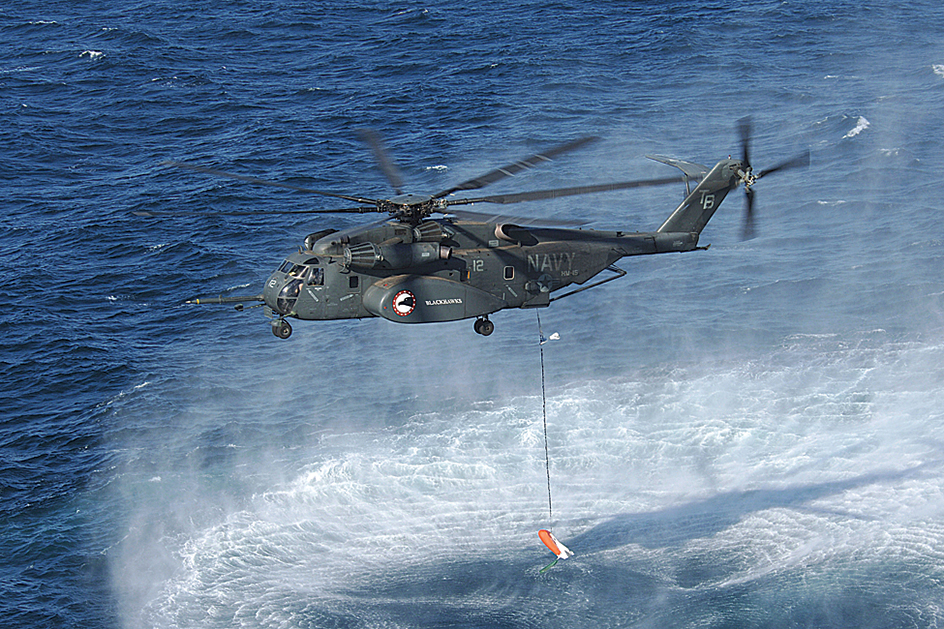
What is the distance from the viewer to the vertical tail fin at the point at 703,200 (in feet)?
153

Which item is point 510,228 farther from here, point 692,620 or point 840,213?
point 840,213

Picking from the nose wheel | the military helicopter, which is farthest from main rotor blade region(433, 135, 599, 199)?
the nose wheel

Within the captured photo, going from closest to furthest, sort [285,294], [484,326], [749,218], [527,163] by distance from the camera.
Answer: [527,163] → [285,294] → [484,326] → [749,218]

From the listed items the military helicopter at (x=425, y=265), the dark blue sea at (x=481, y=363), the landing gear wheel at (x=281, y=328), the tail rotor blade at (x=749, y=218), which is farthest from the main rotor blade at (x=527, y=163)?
the tail rotor blade at (x=749, y=218)

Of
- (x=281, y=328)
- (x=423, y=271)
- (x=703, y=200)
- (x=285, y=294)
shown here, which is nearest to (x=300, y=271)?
(x=285, y=294)

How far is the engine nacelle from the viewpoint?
1593 inches

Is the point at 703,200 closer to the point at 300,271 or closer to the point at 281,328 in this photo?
the point at 300,271

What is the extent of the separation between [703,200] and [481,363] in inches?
1170

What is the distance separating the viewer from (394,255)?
40.8m

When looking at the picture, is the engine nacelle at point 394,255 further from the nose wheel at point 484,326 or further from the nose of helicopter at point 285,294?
the nose wheel at point 484,326

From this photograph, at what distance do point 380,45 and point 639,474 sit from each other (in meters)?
70.5

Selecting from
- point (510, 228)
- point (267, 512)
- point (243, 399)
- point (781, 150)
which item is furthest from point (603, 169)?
point (510, 228)

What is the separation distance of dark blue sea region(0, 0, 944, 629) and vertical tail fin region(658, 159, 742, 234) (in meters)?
19.9

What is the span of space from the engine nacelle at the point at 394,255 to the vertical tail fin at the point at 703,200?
36.5 feet
